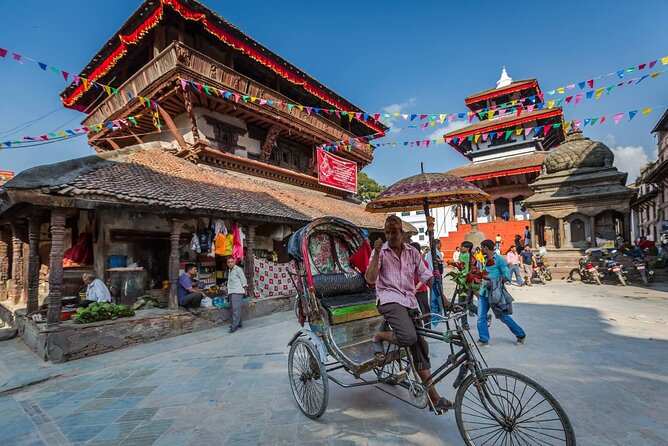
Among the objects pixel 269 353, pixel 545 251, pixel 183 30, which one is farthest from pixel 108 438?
pixel 545 251

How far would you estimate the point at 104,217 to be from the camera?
29.8ft

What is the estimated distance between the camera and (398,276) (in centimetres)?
331

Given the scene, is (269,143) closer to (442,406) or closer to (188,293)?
(188,293)

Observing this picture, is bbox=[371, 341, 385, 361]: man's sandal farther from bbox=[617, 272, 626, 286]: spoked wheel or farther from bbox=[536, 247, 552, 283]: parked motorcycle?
bbox=[536, 247, 552, 283]: parked motorcycle

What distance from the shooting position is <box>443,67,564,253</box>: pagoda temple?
2500 cm

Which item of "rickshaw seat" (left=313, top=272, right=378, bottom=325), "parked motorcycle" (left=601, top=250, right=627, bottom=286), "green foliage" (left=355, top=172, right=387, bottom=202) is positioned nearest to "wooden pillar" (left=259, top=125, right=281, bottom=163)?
"rickshaw seat" (left=313, top=272, right=378, bottom=325)

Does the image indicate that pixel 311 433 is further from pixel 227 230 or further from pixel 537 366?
pixel 227 230

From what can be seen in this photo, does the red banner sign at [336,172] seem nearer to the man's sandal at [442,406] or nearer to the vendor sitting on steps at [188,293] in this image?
the vendor sitting on steps at [188,293]

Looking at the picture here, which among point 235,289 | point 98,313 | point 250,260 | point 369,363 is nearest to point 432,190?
point 369,363

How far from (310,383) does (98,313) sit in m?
5.50

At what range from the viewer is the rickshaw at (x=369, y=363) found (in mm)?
2514

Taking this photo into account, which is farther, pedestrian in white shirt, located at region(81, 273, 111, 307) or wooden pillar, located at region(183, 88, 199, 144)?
wooden pillar, located at region(183, 88, 199, 144)

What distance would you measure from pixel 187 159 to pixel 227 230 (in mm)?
4362

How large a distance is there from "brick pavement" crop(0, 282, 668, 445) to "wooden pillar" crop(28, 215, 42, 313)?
4.43 ft
